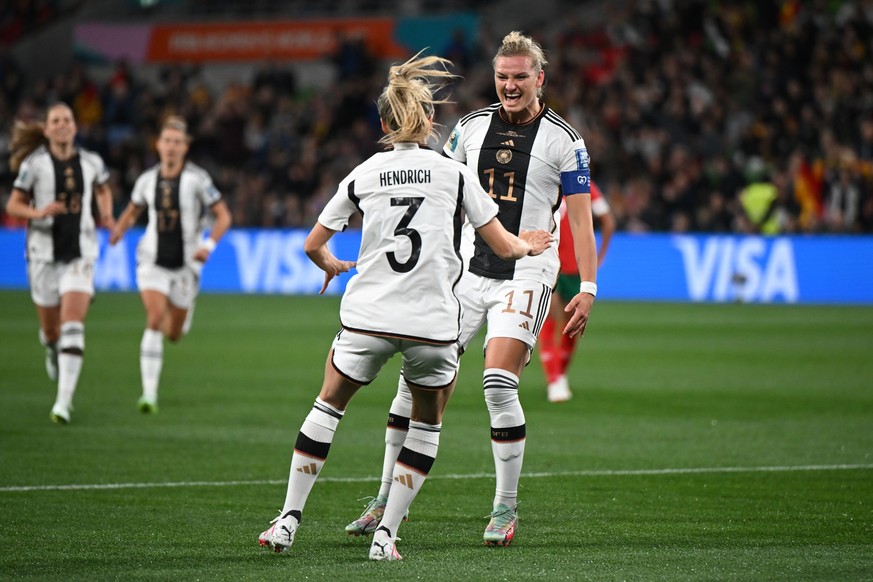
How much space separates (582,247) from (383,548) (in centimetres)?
189

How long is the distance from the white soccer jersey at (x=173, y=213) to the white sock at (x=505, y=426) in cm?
620

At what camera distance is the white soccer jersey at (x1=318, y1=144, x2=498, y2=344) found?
612cm

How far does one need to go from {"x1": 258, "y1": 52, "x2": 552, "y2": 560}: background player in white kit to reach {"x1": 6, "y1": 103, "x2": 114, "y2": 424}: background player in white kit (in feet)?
18.3

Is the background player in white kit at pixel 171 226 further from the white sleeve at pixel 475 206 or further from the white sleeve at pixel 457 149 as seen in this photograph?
the white sleeve at pixel 475 206

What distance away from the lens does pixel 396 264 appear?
242 inches

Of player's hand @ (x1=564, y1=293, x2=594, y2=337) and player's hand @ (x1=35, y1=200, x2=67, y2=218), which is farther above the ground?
player's hand @ (x1=35, y1=200, x2=67, y2=218)

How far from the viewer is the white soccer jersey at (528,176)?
722cm

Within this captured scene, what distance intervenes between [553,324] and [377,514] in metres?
6.24

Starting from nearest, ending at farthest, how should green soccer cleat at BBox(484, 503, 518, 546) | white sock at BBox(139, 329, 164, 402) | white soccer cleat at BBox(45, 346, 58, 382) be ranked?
green soccer cleat at BBox(484, 503, 518, 546)
white sock at BBox(139, 329, 164, 402)
white soccer cleat at BBox(45, 346, 58, 382)

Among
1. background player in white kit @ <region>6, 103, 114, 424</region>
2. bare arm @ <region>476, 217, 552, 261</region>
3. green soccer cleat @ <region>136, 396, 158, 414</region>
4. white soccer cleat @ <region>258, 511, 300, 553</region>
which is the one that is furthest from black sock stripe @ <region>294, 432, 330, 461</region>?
green soccer cleat @ <region>136, 396, 158, 414</region>

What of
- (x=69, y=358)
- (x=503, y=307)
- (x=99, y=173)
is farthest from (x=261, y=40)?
(x=503, y=307)

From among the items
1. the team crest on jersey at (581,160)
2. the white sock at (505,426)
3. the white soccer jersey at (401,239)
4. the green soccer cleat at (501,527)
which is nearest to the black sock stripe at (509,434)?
the white sock at (505,426)

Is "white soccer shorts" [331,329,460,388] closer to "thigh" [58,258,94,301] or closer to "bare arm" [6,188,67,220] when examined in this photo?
"bare arm" [6,188,67,220]

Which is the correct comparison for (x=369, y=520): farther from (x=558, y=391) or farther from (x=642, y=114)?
(x=642, y=114)
